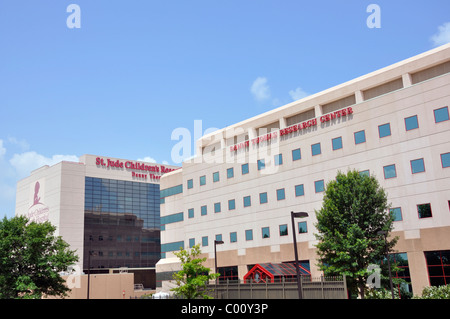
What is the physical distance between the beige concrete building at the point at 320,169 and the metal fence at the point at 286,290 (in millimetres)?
14099

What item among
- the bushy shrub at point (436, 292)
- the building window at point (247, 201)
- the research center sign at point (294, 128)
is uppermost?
the research center sign at point (294, 128)

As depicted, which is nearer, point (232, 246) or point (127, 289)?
point (232, 246)

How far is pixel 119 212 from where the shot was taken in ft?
391

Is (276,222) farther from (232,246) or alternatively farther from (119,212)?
(119,212)

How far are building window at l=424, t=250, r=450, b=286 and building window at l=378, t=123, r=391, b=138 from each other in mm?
13121

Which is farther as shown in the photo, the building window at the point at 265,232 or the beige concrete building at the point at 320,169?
the building window at the point at 265,232

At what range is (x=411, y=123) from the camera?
4597cm

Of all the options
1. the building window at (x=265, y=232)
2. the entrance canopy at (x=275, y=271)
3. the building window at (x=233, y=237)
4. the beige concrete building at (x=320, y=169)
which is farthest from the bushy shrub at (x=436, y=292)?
the building window at (x=233, y=237)

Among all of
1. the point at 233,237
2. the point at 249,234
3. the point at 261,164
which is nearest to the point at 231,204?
the point at 233,237

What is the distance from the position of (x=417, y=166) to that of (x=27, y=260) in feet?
138

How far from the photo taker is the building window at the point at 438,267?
136 ft

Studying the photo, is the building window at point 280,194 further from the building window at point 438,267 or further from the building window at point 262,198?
the building window at point 438,267

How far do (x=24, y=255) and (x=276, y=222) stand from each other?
98.2ft
